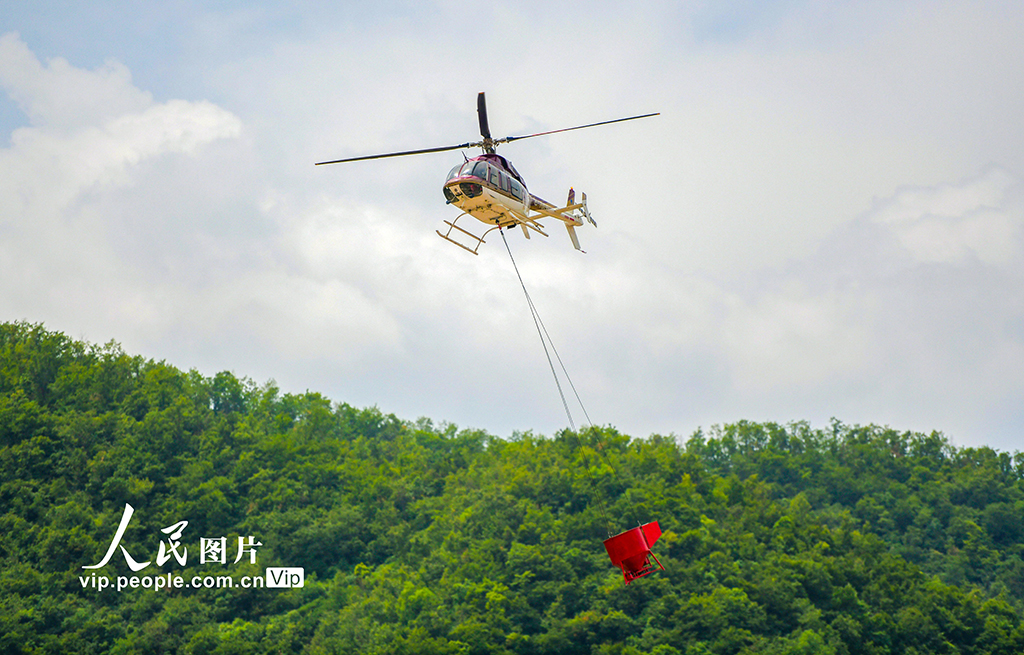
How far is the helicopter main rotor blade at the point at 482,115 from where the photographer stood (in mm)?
23312

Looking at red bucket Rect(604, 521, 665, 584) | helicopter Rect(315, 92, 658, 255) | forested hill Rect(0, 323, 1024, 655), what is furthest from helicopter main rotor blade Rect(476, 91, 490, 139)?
forested hill Rect(0, 323, 1024, 655)

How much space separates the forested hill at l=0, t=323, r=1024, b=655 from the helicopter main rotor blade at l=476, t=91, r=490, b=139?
3703 centimetres

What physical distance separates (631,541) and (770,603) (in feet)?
127

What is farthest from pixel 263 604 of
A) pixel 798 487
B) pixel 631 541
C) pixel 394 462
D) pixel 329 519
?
pixel 798 487

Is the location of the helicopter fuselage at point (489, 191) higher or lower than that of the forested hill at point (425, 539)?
lower

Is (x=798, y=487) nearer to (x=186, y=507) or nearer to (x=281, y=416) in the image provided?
(x=281, y=416)

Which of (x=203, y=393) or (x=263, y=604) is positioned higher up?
(x=203, y=393)

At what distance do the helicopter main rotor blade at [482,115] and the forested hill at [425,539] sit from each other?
3703 centimetres

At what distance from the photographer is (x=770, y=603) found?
5828cm

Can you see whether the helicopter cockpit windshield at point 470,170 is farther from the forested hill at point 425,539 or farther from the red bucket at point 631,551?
the forested hill at point 425,539

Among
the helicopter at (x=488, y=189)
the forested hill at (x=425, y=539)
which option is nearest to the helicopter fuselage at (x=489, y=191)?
the helicopter at (x=488, y=189)


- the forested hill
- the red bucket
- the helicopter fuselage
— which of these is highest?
the forested hill

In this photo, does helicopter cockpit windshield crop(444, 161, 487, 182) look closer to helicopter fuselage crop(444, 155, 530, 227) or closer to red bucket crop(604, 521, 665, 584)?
helicopter fuselage crop(444, 155, 530, 227)

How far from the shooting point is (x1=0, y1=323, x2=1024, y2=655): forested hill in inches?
2256
